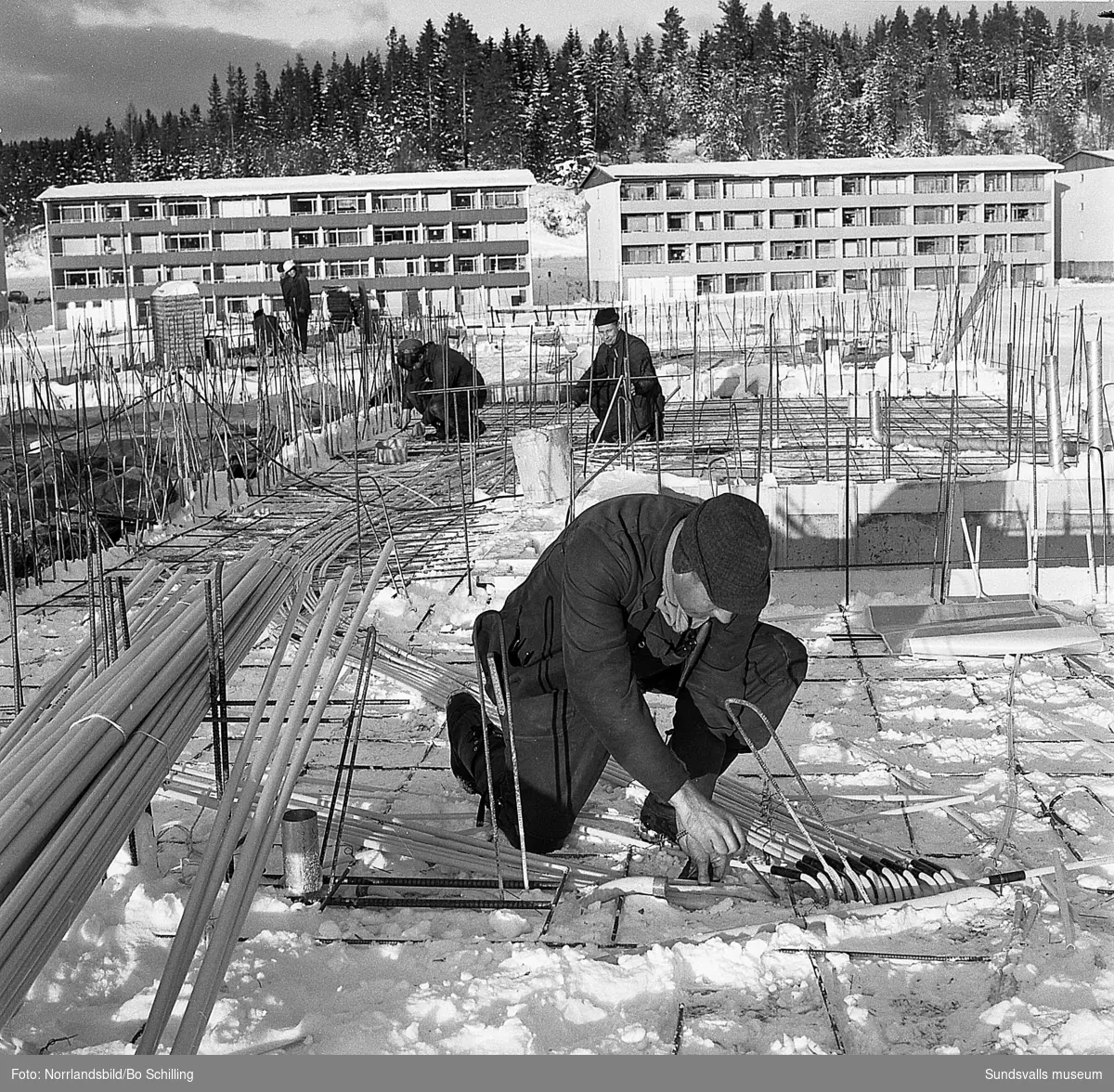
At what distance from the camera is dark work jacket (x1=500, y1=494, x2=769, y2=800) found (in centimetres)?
240

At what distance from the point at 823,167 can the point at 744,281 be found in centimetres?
319

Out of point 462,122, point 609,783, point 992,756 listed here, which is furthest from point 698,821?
point 462,122

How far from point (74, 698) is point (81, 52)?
405 cm

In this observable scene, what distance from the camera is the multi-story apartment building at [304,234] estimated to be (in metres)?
29.6

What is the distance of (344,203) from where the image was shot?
30.7m

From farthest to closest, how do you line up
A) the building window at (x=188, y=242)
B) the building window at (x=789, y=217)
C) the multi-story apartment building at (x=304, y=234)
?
the building window at (x=789, y=217), the building window at (x=188, y=242), the multi-story apartment building at (x=304, y=234)

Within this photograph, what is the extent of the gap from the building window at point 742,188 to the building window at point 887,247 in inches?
118

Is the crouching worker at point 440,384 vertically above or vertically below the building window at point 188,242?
below

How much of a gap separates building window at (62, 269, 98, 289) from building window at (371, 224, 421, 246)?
637 centimetres

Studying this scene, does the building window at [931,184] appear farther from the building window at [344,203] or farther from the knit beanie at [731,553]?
the knit beanie at [731,553]

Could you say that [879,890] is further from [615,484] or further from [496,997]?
[615,484]

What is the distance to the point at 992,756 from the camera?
311 cm

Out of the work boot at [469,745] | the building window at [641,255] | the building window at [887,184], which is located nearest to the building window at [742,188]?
the building window at [641,255]

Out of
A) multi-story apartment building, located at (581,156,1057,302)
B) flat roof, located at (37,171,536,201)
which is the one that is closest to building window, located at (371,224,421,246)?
flat roof, located at (37,171,536,201)
